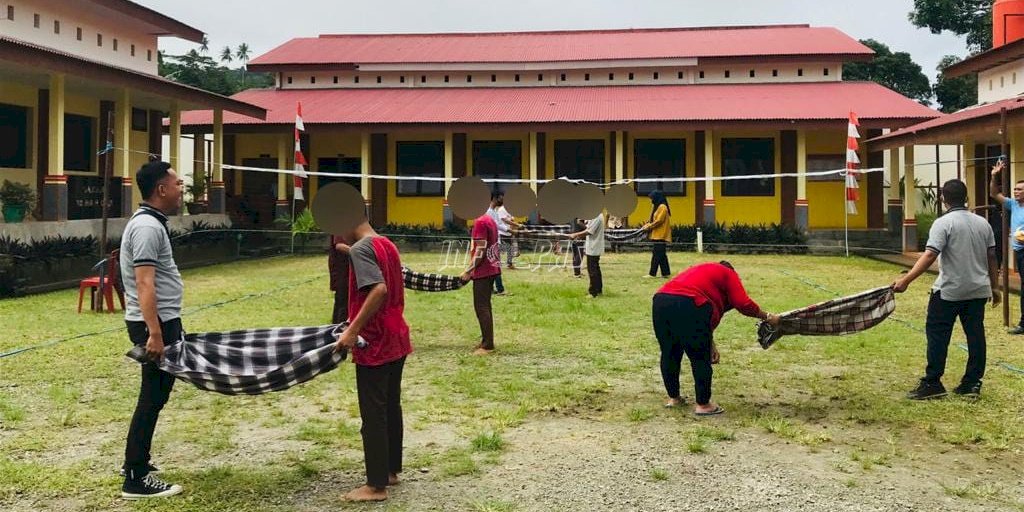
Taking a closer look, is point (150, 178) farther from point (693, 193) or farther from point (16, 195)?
point (693, 193)

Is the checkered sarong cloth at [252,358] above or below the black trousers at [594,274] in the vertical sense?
below

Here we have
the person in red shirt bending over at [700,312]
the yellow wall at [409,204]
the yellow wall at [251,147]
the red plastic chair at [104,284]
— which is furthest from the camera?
the yellow wall at [251,147]

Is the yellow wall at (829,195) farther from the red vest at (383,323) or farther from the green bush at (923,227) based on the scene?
the red vest at (383,323)

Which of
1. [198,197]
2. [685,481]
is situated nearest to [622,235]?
[198,197]

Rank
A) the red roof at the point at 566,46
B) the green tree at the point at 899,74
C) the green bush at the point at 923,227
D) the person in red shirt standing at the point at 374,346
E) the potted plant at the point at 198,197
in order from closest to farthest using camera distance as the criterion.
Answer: the person in red shirt standing at the point at 374,346
the potted plant at the point at 198,197
the green bush at the point at 923,227
the red roof at the point at 566,46
the green tree at the point at 899,74

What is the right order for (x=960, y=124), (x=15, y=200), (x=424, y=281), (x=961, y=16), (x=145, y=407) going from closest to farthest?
1. (x=145, y=407)
2. (x=424, y=281)
3. (x=15, y=200)
4. (x=960, y=124)
5. (x=961, y=16)

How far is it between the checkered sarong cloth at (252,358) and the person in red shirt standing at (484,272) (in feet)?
12.6

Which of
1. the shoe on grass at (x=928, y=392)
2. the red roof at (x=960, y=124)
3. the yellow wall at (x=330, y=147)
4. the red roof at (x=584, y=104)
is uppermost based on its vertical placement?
the red roof at (x=584, y=104)

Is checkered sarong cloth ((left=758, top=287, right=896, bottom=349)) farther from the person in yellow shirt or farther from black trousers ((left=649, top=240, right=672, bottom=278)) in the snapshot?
black trousers ((left=649, top=240, right=672, bottom=278))

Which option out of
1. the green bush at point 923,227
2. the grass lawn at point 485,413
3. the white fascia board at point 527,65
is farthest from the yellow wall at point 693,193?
the grass lawn at point 485,413

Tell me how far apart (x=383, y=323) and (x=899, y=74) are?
169 ft

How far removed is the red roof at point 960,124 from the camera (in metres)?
15.0

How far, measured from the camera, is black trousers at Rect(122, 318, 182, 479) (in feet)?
14.4

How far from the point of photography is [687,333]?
19.2ft
